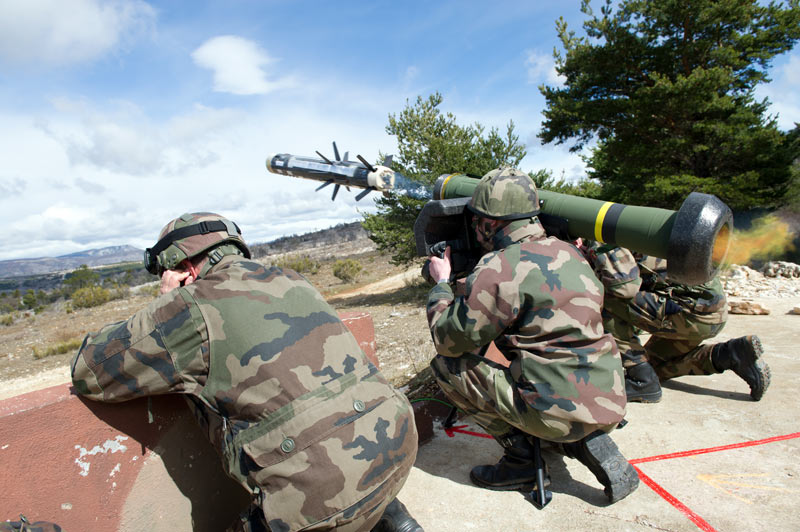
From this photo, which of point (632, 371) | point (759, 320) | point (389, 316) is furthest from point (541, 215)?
point (389, 316)

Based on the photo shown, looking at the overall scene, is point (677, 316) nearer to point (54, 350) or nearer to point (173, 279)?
point (173, 279)

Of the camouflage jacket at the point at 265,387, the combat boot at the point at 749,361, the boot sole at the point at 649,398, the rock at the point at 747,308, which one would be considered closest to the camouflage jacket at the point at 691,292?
the combat boot at the point at 749,361

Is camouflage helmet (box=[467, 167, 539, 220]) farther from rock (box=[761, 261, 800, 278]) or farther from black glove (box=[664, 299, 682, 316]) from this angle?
rock (box=[761, 261, 800, 278])

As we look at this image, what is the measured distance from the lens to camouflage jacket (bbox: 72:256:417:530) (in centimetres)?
165

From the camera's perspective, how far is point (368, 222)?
40.4 ft

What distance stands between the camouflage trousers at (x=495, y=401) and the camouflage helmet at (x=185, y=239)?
4.22 ft

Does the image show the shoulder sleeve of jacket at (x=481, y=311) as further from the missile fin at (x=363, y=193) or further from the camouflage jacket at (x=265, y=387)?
the missile fin at (x=363, y=193)

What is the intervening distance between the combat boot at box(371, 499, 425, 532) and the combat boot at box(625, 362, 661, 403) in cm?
216

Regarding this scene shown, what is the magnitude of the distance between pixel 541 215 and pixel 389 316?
7.97 metres

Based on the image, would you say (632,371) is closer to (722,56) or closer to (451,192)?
(451,192)

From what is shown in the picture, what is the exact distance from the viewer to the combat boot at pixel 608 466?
2268 millimetres

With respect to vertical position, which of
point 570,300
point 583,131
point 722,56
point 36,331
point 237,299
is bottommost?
point 36,331

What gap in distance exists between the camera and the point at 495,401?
2.32 meters

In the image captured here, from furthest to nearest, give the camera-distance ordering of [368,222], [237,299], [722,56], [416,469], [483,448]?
[368,222] → [722,56] → [483,448] → [416,469] → [237,299]
